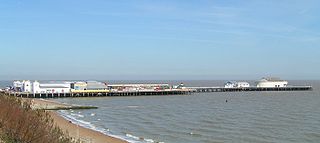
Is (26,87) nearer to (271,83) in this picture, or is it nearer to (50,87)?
(50,87)

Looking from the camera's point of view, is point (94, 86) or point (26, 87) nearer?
point (26, 87)

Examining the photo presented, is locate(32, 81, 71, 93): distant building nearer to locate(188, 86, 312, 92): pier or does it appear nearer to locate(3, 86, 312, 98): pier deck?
locate(3, 86, 312, 98): pier deck

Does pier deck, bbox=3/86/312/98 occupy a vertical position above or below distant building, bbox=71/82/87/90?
below

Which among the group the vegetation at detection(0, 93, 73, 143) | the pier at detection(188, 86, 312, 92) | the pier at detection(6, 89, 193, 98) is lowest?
the vegetation at detection(0, 93, 73, 143)

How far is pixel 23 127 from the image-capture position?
957cm

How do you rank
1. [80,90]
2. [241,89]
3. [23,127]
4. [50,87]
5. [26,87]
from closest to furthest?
[23,127] → [26,87] → [50,87] → [80,90] → [241,89]

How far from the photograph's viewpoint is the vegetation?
30.8 feet

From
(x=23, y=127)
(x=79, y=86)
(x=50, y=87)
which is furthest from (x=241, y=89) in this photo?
(x=23, y=127)

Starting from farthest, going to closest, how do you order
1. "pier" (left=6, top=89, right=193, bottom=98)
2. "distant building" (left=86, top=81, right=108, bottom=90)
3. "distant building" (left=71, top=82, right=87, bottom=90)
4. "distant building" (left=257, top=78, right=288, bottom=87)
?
"distant building" (left=257, top=78, right=288, bottom=87) → "distant building" (left=86, top=81, right=108, bottom=90) → "distant building" (left=71, top=82, right=87, bottom=90) → "pier" (left=6, top=89, right=193, bottom=98)

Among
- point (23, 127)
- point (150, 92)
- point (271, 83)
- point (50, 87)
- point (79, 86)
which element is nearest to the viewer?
point (23, 127)

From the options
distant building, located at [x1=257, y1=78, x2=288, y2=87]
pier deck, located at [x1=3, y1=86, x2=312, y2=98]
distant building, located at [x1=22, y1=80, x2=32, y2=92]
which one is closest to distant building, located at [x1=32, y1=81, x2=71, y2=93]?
pier deck, located at [x1=3, y1=86, x2=312, y2=98]


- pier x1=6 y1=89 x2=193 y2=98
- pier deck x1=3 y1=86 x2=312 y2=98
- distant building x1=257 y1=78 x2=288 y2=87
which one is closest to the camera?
pier x1=6 y1=89 x2=193 y2=98

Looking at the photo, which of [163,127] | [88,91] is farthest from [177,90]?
[163,127]

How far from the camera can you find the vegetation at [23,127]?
9375 mm
